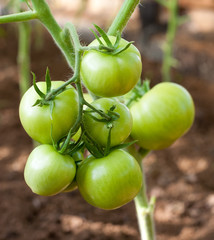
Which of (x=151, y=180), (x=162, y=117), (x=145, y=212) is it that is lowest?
(x=151, y=180)

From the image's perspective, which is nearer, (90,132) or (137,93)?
(90,132)

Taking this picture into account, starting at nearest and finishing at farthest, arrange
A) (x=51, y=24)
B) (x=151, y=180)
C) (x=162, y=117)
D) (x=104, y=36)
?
(x=104, y=36)
(x=51, y=24)
(x=162, y=117)
(x=151, y=180)

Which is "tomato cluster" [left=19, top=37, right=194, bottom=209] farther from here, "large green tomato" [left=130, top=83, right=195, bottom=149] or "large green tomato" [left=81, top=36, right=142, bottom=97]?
"large green tomato" [left=130, top=83, right=195, bottom=149]

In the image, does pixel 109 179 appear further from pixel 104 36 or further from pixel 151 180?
pixel 151 180

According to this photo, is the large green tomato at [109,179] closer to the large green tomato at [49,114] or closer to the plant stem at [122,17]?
the large green tomato at [49,114]

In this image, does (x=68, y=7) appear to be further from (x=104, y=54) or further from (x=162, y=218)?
(x=104, y=54)

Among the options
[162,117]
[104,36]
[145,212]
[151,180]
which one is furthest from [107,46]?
[151,180]

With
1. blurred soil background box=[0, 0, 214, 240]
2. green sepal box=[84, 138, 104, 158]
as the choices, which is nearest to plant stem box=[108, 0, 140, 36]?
green sepal box=[84, 138, 104, 158]
